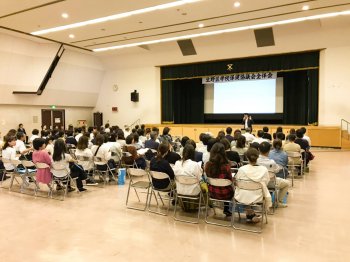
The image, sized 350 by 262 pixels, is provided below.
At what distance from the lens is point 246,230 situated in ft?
12.8

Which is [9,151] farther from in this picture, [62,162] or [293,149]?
[293,149]

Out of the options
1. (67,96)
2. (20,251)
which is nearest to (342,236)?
(20,251)

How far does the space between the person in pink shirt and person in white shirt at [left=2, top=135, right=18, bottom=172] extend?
2.98 ft

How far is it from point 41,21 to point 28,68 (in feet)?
15.6

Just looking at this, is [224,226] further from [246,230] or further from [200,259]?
[200,259]

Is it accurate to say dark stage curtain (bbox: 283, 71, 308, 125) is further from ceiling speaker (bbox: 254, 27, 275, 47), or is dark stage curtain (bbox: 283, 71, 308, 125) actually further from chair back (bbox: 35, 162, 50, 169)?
chair back (bbox: 35, 162, 50, 169)

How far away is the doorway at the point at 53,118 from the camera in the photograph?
52.9 ft

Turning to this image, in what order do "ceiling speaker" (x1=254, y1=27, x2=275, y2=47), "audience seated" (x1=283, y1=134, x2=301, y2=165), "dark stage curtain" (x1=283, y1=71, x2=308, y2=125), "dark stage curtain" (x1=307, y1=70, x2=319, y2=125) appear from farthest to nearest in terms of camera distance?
"dark stage curtain" (x1=283, y1=71, x2=308, y2=125) → "dark stage curtain" (x1=307, y1=70, x2=319, y2=125) → "ceiling speaker" (x1=254, y1=27, x2=275, y2=47) → "audience seated" (x1=283, y1=134, x2=301, y2=165)

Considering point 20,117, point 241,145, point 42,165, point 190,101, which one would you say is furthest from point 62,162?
point 190,101

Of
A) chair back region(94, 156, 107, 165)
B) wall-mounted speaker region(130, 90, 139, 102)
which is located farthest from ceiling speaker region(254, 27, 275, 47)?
chair back region(94, 156, 107, 165)

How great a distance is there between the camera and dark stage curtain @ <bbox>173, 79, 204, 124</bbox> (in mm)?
17759

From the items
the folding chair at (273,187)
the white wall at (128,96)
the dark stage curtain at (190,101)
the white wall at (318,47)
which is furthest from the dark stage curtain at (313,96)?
the folding chair at (273,187)

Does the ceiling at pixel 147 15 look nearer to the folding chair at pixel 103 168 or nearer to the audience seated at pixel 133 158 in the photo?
the audience seated at pixel 133 158

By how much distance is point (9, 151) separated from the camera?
6.08m
